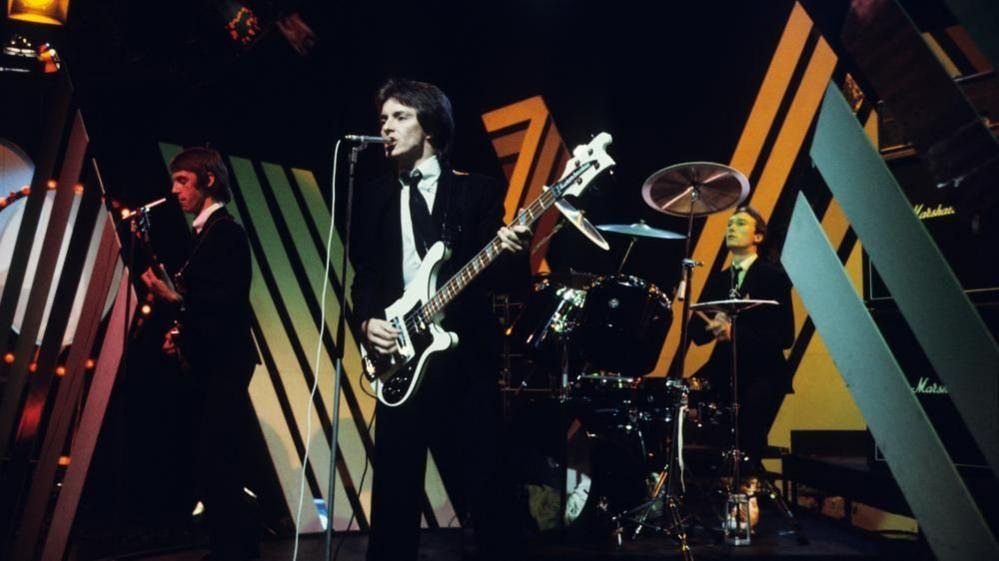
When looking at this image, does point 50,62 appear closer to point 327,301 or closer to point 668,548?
point 327,301

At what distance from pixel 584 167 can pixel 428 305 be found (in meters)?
0.75

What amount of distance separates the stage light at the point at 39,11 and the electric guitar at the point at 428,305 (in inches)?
148

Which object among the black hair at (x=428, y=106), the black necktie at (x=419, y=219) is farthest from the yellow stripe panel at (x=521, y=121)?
the black necktie at (x=419, y=219)

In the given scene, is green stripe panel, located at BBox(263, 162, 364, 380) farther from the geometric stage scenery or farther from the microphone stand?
the microphone stand

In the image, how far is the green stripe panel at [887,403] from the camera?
76.6 inches

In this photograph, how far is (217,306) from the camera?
3885 millimetres

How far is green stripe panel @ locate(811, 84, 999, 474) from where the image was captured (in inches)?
71.3

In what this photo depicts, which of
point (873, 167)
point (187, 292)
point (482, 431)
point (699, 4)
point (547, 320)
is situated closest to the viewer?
point (873, 167)

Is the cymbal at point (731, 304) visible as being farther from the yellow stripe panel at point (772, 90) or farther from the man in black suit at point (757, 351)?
the yellow stripe panel at point (772, 90)

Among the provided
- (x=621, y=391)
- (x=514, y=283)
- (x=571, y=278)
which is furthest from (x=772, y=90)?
(x=514, y=283)

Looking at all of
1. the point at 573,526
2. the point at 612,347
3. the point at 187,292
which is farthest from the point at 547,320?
the point at 187,292

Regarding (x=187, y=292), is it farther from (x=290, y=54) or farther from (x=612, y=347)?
(x=290, y=54)

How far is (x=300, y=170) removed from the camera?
6.35 meters

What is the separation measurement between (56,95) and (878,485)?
424 centimetres
